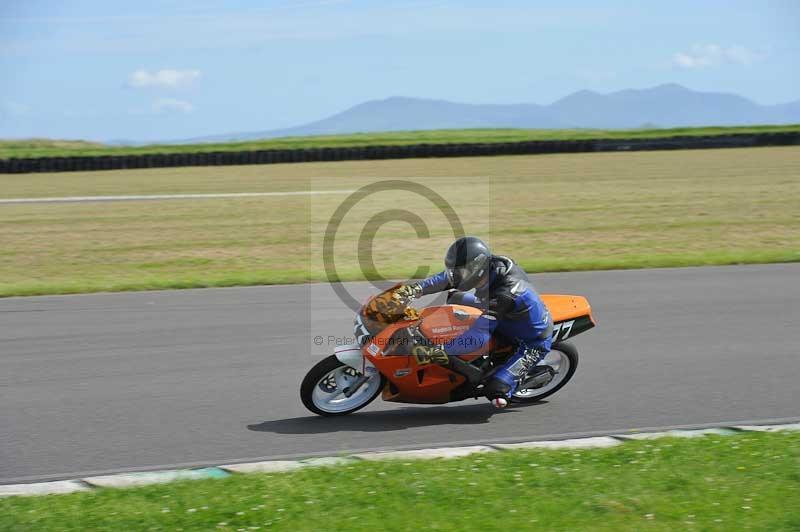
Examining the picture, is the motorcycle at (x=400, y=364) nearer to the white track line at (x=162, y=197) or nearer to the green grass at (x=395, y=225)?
the green grass at (x=395, y=225)

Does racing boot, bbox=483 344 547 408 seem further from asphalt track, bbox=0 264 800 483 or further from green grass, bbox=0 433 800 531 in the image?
green grass, bbox=0 433 800 531

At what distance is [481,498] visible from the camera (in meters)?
5.21

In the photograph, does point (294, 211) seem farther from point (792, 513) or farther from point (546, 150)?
point (546, 150)

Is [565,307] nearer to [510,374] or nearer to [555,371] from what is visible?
[555,371]

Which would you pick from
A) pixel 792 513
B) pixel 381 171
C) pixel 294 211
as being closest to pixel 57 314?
pixel 792 513

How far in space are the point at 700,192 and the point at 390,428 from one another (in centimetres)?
2194

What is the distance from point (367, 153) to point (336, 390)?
3783 cm

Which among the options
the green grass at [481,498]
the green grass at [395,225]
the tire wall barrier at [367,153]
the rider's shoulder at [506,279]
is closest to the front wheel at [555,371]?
the rider's shoulder at [506,279]

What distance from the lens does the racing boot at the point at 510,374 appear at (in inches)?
286

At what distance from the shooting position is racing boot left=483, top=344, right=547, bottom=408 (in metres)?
7.26

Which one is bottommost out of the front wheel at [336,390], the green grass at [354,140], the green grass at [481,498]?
the green grass at [481,498]
